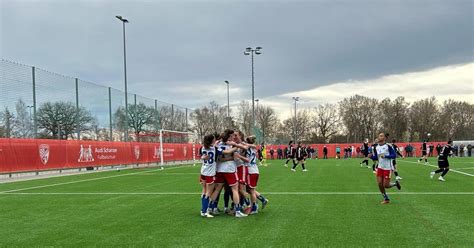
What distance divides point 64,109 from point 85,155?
346 cm

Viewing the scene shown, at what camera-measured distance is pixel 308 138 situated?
3964 inches

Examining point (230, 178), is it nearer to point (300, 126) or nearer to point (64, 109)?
point (64, 109)

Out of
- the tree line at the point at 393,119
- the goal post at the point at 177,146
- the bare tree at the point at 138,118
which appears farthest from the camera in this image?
the tree line at the point at 393,119

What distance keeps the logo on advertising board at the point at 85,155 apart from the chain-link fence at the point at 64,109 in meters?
1.09

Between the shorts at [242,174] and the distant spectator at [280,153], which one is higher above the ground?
the shorts at [242,174]

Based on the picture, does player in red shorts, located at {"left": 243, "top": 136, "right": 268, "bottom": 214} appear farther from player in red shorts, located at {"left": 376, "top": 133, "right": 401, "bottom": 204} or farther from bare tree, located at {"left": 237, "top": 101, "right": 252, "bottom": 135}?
bare tree, located at {"left": 237, "top": 101, "right": 252, "bottom": 135}

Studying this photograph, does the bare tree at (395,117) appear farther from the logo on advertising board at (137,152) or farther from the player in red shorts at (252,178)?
the player in red shorts at (252,178)

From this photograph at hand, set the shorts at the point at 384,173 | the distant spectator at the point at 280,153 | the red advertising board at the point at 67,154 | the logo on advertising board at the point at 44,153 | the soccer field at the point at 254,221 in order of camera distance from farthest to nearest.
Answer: the distant spectator at the point at 280,153
the logo on advertising board at the point at 44,153
the red advertising board at the point at 67,154
the shorts at the point at 384,173
the soccer field at the point at 254,221

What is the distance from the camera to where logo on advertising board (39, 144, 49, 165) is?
84.9 ft

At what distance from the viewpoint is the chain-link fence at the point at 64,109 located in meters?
24.2

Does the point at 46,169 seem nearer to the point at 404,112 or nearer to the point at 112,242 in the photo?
the point at 112,242

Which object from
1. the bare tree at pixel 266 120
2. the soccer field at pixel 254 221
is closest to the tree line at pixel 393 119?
the bare tree at pixel 266 120

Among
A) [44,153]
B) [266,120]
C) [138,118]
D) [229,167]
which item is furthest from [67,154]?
[266,120]

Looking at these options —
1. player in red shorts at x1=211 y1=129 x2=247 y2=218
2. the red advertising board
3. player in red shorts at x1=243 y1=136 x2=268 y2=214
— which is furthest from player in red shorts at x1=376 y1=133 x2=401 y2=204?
the red advertising board
